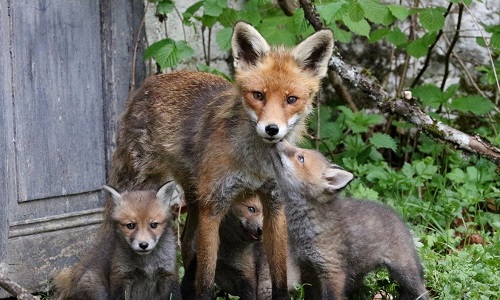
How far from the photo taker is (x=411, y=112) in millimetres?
7902

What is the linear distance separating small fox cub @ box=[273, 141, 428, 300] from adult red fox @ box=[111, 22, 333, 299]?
0.26m

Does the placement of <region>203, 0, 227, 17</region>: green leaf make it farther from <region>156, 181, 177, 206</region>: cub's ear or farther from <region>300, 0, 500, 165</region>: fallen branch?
<region>156, 181, 177, 206</region>: cub's ear

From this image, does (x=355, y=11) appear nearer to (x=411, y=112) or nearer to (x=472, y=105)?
(x=411, y=112)

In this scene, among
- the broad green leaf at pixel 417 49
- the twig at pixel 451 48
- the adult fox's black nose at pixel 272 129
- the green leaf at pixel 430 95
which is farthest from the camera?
the twig at pixel 451 48

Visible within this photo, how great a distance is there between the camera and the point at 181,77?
7.37 meters

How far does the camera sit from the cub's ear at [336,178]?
6.08m

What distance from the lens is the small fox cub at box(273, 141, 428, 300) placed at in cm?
599

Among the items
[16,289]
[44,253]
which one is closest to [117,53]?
[44,253]

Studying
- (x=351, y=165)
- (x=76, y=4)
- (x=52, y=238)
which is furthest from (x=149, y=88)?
(x=351, y=165)

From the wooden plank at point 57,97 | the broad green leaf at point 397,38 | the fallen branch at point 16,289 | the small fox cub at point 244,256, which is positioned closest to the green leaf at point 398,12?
the broad green leaf at point 397,38

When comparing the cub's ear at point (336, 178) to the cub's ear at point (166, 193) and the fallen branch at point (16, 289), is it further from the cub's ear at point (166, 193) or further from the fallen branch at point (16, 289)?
the fallen branch at point (16, 289)

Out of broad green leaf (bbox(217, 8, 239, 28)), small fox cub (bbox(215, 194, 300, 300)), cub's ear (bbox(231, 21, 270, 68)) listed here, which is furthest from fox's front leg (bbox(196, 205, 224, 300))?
broad green leaf (bbox(217, 8, 239, 28))

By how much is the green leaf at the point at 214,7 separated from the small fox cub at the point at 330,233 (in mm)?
1957

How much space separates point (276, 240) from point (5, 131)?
233cm
